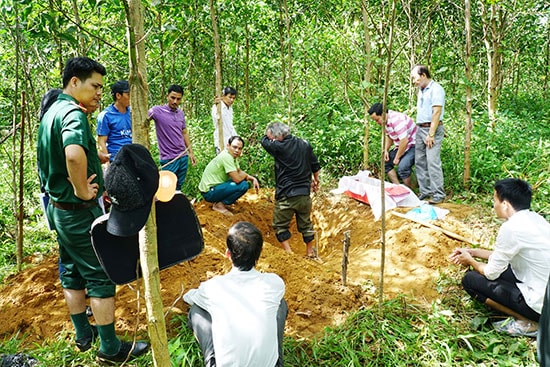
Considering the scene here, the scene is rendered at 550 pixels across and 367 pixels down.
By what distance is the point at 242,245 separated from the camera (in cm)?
231

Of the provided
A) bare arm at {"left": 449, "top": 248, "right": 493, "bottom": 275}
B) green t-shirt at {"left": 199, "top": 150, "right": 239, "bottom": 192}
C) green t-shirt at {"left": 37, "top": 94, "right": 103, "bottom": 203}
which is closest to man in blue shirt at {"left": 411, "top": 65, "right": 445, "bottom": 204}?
bare arm at {"left": 449, "top": 248, "right": 493, "bottom": 275}

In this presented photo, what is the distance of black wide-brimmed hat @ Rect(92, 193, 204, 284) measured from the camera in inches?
74.5

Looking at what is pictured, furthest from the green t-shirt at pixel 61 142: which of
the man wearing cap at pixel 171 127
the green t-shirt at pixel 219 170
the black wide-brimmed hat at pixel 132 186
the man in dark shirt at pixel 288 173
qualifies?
the green t-shirt at pixel 219 170

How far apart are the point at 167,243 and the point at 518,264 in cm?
251

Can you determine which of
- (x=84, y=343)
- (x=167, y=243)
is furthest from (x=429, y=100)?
(x=84, y=343)

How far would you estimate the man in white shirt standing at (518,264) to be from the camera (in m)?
2.69

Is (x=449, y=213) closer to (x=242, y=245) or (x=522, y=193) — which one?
(x=522, y=193)

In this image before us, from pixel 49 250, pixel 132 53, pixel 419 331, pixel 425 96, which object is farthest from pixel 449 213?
pixel 49 250

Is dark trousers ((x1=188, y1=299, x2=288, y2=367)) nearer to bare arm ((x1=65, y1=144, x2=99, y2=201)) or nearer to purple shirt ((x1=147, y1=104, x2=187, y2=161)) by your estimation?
bare arm ((x1=65, y1=144, x2=99, y2=201))

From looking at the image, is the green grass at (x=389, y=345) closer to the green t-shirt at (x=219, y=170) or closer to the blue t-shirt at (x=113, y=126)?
the blue t-shirt at (x=113, y=126)

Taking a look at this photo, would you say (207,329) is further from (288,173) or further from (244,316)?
(288,173)

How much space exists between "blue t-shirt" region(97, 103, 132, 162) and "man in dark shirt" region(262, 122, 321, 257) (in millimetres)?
1576

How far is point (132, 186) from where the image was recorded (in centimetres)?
153

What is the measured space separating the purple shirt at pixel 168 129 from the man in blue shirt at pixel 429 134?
10.3ft
